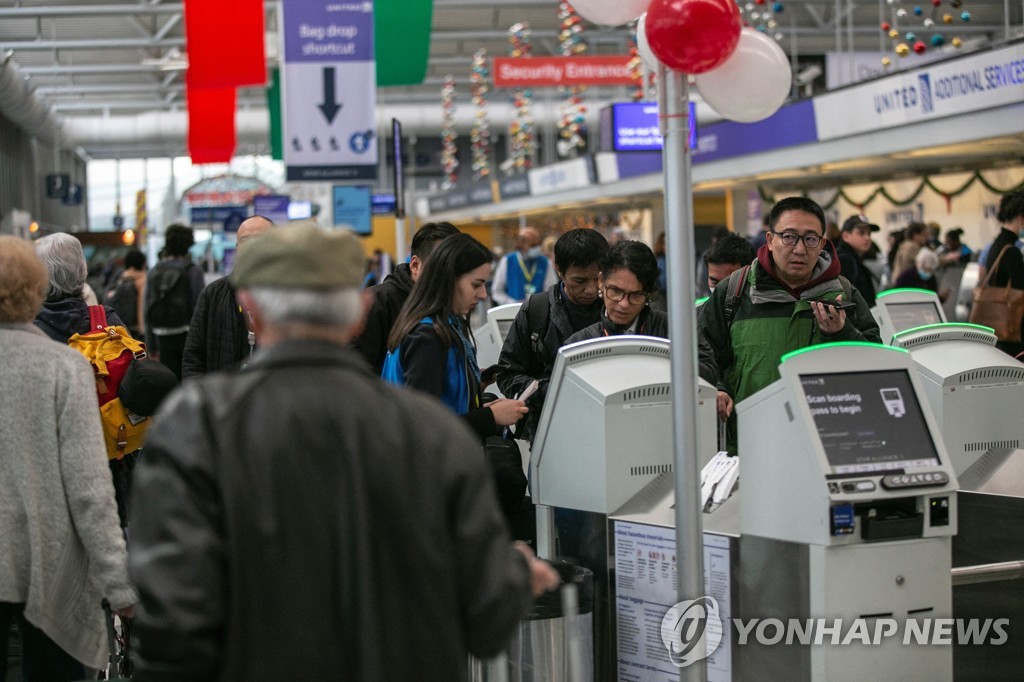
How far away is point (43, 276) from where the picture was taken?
120 inches

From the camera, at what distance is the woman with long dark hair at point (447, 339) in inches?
136

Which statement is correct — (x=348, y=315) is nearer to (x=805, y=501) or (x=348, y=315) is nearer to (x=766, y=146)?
(x=805, y=501)

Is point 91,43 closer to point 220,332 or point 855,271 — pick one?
point 855,271

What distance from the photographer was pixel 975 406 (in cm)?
443

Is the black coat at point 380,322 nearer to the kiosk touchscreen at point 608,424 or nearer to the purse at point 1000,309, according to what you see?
the kiosk touchscreen at point 608,424

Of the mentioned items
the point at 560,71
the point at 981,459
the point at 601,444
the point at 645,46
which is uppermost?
the point at 560,71

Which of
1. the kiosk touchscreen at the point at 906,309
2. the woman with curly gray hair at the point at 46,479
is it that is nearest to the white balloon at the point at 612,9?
the woman with curly gray hair at the point at 46,479

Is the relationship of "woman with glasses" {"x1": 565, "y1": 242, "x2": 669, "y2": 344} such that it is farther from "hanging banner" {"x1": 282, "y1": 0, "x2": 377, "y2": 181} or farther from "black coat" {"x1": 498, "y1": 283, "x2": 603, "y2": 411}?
"hanging banner" {"x1": 282, "y1": 0, "x2": 377, "y2": 181}

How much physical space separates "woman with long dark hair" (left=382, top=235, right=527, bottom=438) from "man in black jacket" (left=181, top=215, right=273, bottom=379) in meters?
1.47

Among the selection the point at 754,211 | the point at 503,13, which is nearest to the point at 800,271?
the point at 754,211

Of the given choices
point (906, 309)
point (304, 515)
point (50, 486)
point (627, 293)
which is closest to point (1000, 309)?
point (906, 309)

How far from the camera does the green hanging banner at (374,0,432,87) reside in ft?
33.0

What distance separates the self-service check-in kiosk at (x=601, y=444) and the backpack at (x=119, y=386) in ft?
3.85

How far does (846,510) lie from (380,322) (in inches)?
70.1
